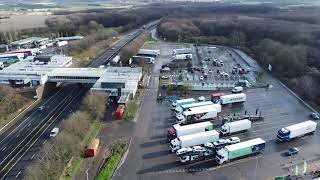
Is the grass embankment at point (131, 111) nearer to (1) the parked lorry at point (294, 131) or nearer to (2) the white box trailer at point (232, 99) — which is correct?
(2) the white box trailer at point (232, 99)

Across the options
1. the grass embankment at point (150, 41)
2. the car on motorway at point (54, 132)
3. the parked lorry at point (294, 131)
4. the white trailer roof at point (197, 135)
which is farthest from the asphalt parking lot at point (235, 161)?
the grass embankment at point (150, 41)

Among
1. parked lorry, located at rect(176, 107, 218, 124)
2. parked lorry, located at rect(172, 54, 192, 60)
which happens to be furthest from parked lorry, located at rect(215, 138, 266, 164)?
parked lorry, located at rect(172, 54, 192, 60)

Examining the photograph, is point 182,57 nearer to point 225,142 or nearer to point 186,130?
point 186,130

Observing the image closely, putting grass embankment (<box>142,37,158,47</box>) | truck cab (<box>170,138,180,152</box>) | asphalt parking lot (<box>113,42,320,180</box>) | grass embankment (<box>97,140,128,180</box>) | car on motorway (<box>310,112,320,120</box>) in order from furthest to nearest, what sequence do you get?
grass embankment (<box>142,37,158,47</box>), car on motorway (<box>310,112,320,120</box>), truck cab (<box>170,138,180,152</box>), asphalt parking lot (<box>113,42,320,180</box>), grass embankment (<box>97,140,128,180</box>)

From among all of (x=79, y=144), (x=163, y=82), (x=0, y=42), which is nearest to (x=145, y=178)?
(x=79, y=144)

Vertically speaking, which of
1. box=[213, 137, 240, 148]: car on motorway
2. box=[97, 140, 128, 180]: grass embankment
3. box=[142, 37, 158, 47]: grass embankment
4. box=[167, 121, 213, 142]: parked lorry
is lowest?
box=[97, 140, 128, 180]: grass embankment

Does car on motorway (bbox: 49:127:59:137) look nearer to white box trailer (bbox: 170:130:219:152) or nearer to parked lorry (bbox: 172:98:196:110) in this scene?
white box trailer (bbox: 170:130:219:152)
